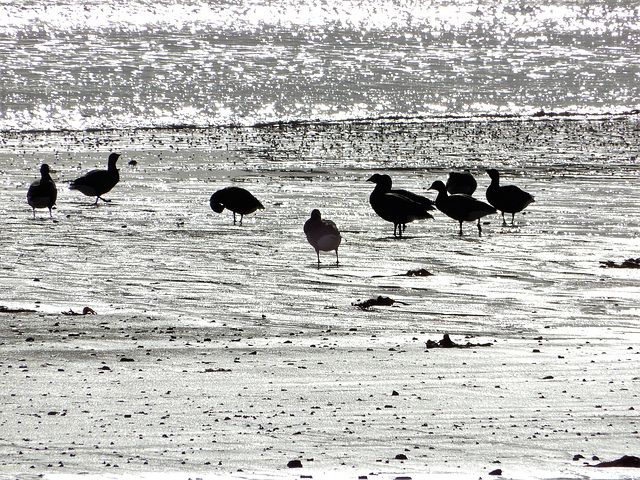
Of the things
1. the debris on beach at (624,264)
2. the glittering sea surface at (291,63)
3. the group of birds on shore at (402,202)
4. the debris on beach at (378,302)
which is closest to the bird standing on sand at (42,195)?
the group of birds on shore at (402,202)

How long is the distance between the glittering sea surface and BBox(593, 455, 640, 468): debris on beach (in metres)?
27.4

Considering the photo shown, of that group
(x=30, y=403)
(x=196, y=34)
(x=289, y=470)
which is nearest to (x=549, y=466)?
(x=289, y=470)

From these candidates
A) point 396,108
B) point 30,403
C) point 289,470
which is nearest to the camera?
point 289,470

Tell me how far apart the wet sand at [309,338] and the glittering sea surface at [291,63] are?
55.1 feet

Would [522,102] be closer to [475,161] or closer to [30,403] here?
[475,161]

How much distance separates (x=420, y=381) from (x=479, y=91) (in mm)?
37455

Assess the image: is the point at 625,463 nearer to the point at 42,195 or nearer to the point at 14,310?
the point at 14,310

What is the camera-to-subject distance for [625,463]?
5441mm

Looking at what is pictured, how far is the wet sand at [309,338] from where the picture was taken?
5754 mm

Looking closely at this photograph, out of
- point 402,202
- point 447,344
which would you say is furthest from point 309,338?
point 402,202

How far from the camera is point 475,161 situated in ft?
78.2

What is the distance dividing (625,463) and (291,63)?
48124 mm

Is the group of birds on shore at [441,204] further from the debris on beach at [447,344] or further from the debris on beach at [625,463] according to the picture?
the debris on beach at [625,463]

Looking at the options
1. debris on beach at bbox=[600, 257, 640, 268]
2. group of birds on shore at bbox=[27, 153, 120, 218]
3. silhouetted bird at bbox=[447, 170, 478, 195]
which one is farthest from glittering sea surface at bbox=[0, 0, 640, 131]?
debris on beach at bbox=[600, 257, 640, 268]
